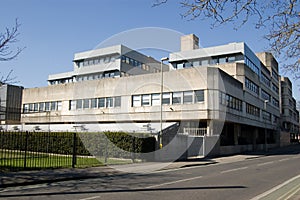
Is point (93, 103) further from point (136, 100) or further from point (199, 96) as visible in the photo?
point (199, 96)

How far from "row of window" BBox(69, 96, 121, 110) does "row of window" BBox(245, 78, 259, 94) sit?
773 inches

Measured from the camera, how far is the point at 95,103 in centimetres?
4244

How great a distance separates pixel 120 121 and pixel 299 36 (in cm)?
3316

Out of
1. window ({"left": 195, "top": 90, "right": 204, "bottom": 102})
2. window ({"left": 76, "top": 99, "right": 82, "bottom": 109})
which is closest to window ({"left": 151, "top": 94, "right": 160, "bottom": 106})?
window ({"left": 195, "top": 90, "right": 204, "bottom": 102})

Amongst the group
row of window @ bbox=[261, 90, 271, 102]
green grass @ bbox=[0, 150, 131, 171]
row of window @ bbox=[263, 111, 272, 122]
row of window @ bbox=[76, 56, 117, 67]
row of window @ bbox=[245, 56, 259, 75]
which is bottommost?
green grass @ bbox=[0, 150, 131, 171]

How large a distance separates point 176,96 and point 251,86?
59.3 feet

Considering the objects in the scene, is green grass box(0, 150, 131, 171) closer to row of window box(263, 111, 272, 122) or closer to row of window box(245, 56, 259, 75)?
row of window box(245, 56, 259, 75)

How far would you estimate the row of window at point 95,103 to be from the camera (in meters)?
40.4

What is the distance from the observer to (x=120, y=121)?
39469 millimetres

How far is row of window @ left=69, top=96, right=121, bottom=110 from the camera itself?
1590 inches

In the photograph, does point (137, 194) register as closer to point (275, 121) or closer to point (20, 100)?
point (20, 100)

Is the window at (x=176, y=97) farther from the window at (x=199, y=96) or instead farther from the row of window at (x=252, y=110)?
the row of window at (x=252, y=110)

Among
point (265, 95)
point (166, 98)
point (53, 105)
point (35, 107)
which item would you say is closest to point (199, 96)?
point (166, 98)

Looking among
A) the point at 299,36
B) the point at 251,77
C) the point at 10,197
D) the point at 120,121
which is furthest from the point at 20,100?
the point at 299,36
